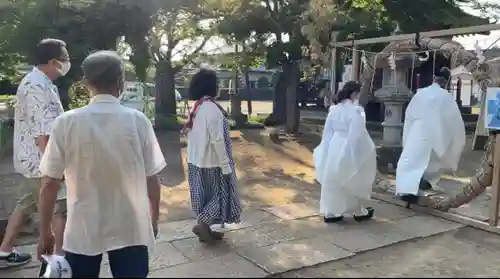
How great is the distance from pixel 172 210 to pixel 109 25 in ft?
13.3

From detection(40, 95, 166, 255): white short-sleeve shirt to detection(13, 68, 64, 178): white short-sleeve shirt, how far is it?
1213mm

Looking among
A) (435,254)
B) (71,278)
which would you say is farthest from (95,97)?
(435,254)

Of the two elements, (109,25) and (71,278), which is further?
(109,25)

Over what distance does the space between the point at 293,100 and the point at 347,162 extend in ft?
27.5

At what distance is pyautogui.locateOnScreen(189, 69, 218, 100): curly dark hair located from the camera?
4125mm

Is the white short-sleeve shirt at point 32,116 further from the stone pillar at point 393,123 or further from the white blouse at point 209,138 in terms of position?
the stone pillar at point 393,123

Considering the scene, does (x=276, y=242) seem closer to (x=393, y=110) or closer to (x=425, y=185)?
(x=425, y=185)

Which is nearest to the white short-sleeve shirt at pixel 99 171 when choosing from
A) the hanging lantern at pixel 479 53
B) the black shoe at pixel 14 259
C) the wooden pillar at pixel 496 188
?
the black shoe at pixel 14 259

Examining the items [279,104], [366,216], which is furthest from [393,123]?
[279,104]

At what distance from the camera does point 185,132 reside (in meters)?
4.24

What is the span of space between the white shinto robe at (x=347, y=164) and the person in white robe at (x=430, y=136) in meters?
0.74

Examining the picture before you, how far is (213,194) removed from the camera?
4.18m

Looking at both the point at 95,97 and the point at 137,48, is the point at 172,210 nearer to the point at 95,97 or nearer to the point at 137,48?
the point at 95,97

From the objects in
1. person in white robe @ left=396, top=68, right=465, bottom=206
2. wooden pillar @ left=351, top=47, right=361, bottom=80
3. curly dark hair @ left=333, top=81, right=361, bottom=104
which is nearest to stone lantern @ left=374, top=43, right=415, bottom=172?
wooden pillar @ left=351, top=47, right=361, bottom=80
